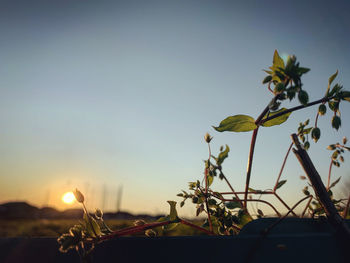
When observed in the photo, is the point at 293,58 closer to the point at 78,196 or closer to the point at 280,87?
the point at 280,87

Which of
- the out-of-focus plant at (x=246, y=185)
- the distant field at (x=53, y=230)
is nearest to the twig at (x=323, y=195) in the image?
the out-of-focus plant at (x=246, y=185)

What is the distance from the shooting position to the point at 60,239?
0.32m

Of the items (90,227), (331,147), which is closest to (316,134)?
(331,147)

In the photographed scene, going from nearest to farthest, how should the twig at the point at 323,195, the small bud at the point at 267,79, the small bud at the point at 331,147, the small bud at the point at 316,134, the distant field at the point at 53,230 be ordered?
the twig at the point at 323,195 < the small bud at the point at 267,79 < the small bud at the point at 316,134 < the small bud at the point at 331,147 < the distant field at the point at 53,230

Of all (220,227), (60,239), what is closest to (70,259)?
(60,239)

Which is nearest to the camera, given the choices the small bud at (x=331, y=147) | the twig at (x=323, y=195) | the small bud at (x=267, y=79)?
the twig at (x=323, y=195)

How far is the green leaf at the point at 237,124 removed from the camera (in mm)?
510

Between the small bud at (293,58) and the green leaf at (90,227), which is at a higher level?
the small bud at (293,58)

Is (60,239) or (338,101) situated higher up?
(338,101)

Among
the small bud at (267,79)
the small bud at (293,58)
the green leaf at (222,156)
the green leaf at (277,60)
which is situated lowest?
the green leaf at (222,156)

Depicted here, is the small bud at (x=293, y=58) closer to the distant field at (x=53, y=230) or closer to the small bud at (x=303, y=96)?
the small bud at (x=303, y=96)

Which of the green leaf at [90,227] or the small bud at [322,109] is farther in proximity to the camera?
the small bud at [322,109]

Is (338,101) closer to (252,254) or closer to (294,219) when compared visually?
(294,219)

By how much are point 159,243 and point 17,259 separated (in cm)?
21
